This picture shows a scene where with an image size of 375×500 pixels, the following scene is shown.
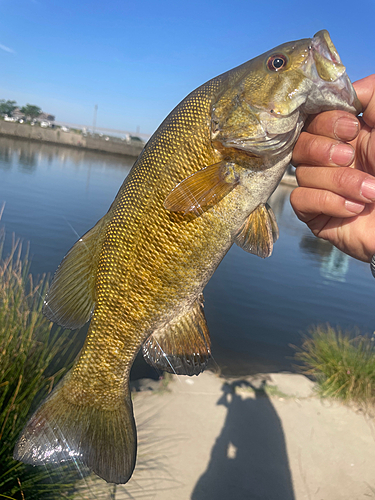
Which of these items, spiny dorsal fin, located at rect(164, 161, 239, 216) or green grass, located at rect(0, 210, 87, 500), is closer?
spiny dorsal fin, located at rect(164, 161, 239, 216)

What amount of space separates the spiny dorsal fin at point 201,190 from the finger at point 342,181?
0.55m

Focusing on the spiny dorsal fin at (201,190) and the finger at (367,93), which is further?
the finger at (367,93)

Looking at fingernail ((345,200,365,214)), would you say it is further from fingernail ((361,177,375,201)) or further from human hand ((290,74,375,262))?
fingernail ((361,177,375,201))

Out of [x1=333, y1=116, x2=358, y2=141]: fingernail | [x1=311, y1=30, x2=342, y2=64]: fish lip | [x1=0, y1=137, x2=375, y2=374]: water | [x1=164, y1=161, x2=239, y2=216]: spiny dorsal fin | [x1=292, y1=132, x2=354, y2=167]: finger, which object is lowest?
[x1=0, y1=137, x2=375, y2=374]: water

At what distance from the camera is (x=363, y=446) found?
662 centimetres

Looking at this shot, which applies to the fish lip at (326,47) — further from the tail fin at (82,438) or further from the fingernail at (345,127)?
the tail fin at (82,438)

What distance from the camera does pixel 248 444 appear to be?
656 centimetres

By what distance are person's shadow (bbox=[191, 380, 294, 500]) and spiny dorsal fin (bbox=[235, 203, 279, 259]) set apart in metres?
5.04

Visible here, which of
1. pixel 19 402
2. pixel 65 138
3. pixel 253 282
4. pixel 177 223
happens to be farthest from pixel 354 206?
pixel 65 138

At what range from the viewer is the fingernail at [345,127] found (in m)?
1.77

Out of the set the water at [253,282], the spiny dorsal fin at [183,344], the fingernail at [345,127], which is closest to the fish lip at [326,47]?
the fingernail at [345,127]

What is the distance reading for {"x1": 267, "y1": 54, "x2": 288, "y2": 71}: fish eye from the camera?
178 cm

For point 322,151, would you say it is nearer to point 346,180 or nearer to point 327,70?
point 346,180

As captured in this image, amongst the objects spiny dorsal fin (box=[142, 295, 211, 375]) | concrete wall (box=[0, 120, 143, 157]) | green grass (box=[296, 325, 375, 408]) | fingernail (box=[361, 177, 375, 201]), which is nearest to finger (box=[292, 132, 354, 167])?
fingernail (box=[361, 177, 375, 201])
